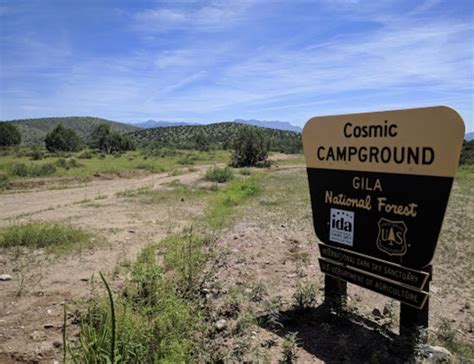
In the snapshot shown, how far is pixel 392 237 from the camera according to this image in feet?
11.6

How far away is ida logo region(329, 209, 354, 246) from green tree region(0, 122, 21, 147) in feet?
207

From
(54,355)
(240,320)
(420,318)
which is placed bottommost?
(54,355)

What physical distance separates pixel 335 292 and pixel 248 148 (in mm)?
30287

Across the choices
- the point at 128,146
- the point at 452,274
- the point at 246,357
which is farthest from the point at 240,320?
the point at 128,146

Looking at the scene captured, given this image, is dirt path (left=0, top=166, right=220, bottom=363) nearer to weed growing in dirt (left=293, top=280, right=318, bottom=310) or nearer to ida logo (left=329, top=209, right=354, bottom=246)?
weed growing in dirt (left=293, top=280, right=318, bottom=310)

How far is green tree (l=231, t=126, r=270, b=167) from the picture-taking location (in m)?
34.1

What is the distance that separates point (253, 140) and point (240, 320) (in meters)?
30.6

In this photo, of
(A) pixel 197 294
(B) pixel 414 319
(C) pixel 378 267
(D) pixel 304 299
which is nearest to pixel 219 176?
(A) pixel 197 294

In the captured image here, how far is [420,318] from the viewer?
11.1ft

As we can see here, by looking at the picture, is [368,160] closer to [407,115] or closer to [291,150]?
[407,115]

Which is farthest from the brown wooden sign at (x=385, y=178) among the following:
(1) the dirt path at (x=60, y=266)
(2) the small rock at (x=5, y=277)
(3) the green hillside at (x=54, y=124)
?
(3) the green hillside at (x=54, y=124)

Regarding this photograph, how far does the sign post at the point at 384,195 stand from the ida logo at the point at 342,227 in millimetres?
11

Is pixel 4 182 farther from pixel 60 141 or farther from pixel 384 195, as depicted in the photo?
pixel 60 141

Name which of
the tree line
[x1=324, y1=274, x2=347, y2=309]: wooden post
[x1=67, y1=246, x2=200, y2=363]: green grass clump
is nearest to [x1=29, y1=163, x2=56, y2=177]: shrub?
[x1=67, y1=246, x2=200, y2=363]: green grass clump
